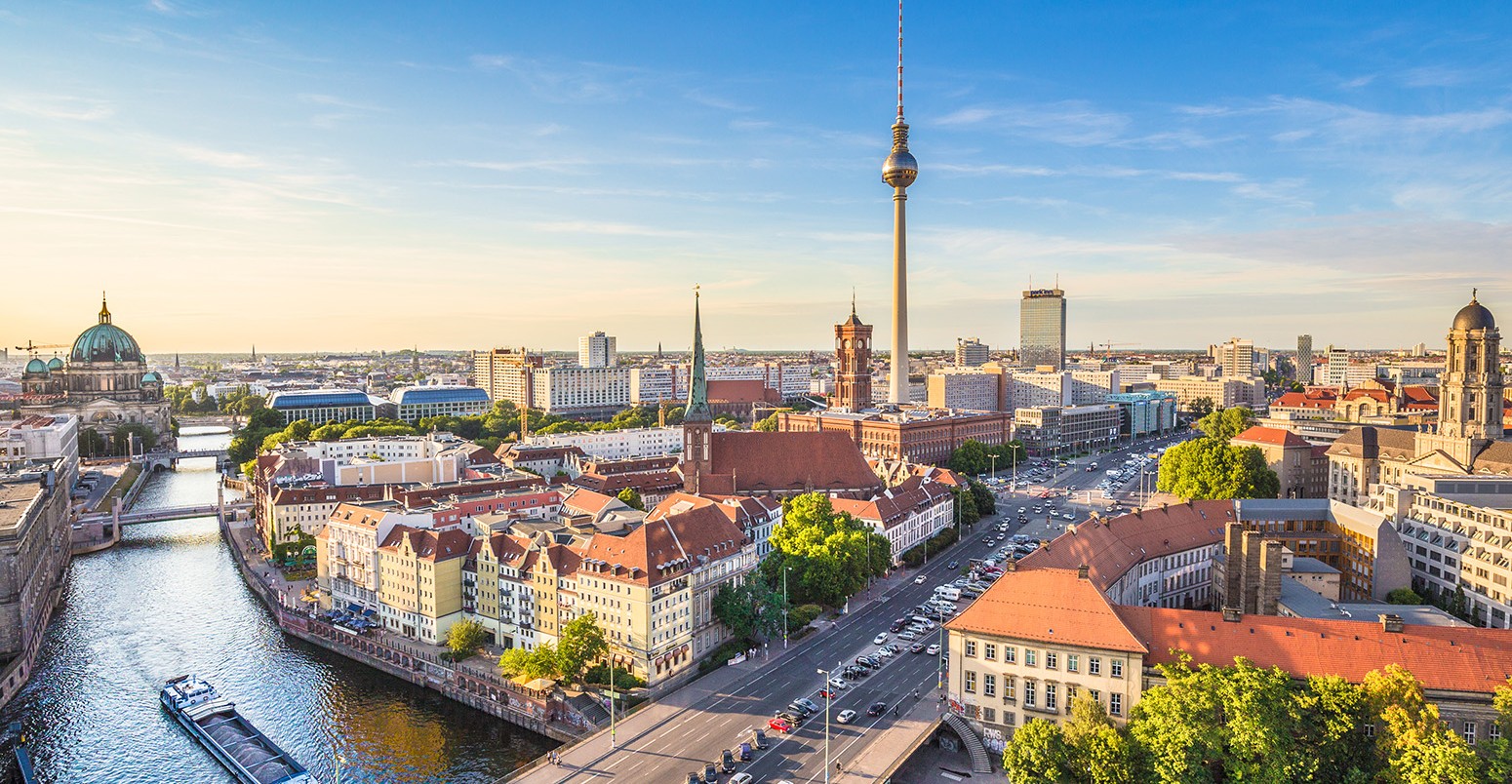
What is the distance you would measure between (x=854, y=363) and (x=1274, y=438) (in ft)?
209

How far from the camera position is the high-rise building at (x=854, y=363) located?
488 ft

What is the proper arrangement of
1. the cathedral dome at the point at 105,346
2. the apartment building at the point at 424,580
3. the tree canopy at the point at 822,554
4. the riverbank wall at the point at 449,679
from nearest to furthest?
the riverbank wall at the point at 449,679 → the apartment building at the point at 424,580 → the tree canopy at the point at 822,554 → the cathedral dome at the point at 105,346

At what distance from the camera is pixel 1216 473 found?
298 feet

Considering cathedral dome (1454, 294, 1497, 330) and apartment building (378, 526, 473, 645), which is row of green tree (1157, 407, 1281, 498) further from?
apartment building (378, 526, 473, 645)

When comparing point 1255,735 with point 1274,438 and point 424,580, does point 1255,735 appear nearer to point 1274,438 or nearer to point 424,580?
point 424,580

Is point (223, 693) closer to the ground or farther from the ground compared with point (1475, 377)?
closer to the ground

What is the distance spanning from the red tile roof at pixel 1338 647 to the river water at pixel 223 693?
1295 inches

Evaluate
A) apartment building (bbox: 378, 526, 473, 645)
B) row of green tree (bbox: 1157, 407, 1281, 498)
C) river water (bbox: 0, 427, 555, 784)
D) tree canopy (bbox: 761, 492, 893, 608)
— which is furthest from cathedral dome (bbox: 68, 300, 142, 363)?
row of green tree (bbox: 1157, 407, 1281, 498)

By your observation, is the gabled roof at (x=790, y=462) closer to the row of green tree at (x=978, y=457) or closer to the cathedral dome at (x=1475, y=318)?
the row of green tree at (x=978, y=457)

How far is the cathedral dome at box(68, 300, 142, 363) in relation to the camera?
583 ft

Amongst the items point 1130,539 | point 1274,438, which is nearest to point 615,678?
point 1130,539

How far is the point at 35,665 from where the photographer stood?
6116 centimetres

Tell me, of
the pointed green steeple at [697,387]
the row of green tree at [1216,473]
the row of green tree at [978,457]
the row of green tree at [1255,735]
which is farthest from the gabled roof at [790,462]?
the row of green tree at [1255,735]

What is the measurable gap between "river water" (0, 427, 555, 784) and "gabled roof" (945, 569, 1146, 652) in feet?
81.1
